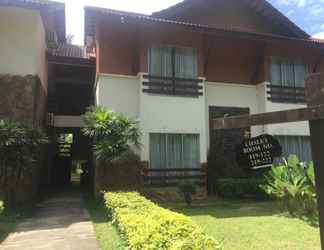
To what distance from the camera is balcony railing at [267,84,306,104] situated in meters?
16.1

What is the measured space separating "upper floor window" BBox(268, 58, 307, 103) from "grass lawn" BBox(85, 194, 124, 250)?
940cm

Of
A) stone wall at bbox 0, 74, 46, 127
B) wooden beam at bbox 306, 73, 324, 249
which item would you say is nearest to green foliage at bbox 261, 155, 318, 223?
wooden beam at bbox 306, 73, 324, 249

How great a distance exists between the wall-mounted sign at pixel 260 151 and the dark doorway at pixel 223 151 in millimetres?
1108

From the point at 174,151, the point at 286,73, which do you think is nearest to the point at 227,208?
the point at 174,151

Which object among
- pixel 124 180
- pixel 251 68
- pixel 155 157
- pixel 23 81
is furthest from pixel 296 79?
pixel 23 81

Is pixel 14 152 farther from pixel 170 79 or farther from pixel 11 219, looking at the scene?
pixel 170 79

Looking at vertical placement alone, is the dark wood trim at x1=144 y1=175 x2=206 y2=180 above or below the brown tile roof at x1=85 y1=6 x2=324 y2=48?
below

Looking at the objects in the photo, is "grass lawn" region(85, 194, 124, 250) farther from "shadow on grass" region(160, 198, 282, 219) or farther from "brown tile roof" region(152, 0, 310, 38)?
"brown tile roof" region(152, 0, 310, 38)

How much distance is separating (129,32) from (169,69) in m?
2.28

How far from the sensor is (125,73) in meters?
14.6

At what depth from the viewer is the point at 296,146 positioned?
53.6 feet

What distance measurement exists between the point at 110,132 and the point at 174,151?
3115 mm

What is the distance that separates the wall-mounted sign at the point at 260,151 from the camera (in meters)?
13.3

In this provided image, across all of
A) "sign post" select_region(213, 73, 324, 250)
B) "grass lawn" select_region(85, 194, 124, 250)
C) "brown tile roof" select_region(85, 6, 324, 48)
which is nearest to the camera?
"sign post" select_region(213, 73, 324, 250)
